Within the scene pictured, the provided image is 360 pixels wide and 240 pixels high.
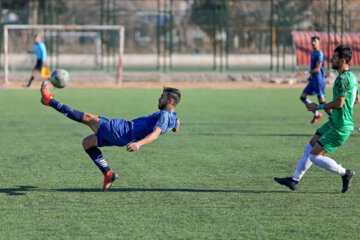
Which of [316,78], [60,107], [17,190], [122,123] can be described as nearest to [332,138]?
[122,123]

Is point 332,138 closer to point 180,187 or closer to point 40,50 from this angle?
point 180,187

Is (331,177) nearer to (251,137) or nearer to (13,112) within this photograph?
(251,137)

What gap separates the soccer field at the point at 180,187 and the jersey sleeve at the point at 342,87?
1214mm

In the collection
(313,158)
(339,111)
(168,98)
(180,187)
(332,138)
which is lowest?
(180,187)

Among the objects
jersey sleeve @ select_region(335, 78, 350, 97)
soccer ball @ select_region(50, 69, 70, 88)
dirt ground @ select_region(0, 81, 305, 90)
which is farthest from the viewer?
dirt ground @ select_region(0, 81, 305, 90)

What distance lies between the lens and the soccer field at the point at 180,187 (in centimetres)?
634

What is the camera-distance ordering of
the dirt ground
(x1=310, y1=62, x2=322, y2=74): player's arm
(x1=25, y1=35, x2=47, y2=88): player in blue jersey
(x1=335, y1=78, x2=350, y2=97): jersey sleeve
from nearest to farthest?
(x1=335, y1=78, x2=350, y2=97): jersey sleeve
(x1=310, y1=62, x2=322, y2=74): player's arm
(x1=25, y1=35, x2=47, y2=88): player in blue jersey
the dirt ground

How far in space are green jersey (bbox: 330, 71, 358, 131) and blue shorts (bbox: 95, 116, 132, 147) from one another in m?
2.39

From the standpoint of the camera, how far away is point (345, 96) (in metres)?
7.66

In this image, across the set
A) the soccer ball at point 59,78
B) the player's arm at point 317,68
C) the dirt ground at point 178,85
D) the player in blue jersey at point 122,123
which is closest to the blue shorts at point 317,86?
the player's arm at point 317,68

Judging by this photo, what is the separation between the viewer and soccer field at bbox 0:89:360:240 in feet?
20.8

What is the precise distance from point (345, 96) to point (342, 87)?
0.36 feet

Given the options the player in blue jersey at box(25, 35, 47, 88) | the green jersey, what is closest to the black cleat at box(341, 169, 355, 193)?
the green jersey

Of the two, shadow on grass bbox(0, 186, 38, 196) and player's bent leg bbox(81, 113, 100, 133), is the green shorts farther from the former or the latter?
shadow on grass bbox(0, 186, 38, 196)
